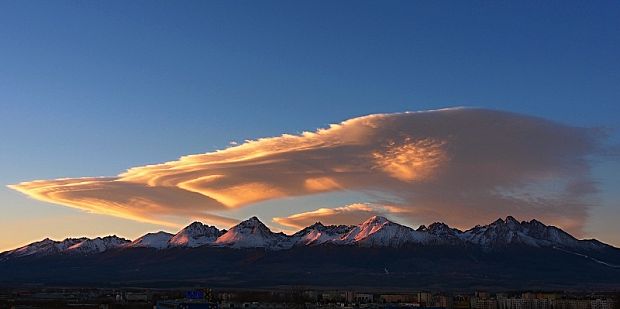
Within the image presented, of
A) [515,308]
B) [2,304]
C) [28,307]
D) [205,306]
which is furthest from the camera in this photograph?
[515,308]

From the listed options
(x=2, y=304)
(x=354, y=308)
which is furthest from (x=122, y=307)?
(x=354, y=308)

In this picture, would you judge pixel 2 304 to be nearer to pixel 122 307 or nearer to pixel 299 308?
pixel 122 307

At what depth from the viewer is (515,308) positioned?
199 metres

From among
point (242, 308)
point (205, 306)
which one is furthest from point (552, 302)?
point (205, 306)

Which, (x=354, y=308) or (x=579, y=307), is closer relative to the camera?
(x=354, y=308)

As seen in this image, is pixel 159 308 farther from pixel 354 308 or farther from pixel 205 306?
pixel 354 308

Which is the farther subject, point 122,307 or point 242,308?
point 122,307

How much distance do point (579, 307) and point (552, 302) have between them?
7.14m

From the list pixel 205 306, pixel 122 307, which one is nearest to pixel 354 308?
pixel 205 306

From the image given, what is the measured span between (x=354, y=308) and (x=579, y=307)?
54.0 metres

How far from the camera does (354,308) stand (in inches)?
6890

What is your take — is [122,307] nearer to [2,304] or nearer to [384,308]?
[2,304]

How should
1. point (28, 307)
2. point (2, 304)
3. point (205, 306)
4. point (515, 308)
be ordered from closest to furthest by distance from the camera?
point (205, 306), point (28, 307), point (2, 304), point (515, 308)

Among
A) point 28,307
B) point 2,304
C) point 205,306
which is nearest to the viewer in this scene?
point 205,306
